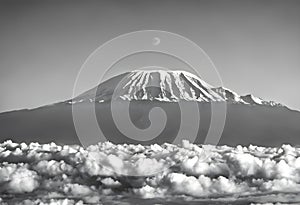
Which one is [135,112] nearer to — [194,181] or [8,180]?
[194,181]

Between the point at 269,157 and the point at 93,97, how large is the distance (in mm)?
14763

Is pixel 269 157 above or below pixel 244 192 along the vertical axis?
above

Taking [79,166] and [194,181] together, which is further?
[194,181]

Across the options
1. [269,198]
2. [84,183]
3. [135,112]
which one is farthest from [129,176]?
[269,198]

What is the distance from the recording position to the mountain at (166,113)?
28.7 metres

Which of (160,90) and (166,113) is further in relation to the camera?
(160,90)

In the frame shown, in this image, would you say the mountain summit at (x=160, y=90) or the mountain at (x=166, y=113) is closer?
the mountain at (x=166, y=113)

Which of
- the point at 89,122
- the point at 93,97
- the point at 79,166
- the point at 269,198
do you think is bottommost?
the point at 269,198

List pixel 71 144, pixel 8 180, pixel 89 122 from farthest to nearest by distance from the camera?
1. pixel 89 122
2. pixel 71 144
3. pixel 8 180

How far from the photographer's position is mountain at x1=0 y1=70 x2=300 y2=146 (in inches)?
1130

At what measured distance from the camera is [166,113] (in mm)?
38469

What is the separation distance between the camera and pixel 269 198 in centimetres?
2858

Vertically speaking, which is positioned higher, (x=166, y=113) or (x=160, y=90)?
(x=160, y=90)

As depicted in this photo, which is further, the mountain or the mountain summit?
the mountain summit
